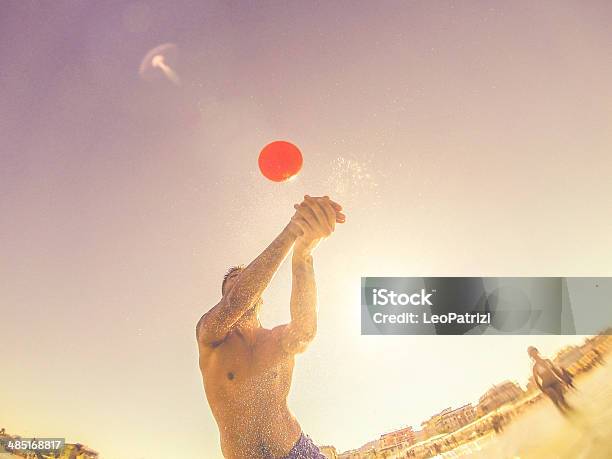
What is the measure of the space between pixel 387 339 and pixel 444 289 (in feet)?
1.28

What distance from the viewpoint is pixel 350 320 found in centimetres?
247

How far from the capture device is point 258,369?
1709 millimetres

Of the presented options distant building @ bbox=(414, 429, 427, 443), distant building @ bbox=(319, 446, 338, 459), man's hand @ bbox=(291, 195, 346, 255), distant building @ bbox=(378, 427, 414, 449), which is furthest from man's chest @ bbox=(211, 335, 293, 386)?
distant building @ bbox=(414, 429, 427, 443)

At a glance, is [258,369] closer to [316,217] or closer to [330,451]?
[316,217]

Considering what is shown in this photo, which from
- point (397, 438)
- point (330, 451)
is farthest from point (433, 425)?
point (330, 451)

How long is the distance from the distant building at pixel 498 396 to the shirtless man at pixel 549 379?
128 mm

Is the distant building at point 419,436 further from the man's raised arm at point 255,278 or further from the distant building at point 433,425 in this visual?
the man's raised arm at point 255,278

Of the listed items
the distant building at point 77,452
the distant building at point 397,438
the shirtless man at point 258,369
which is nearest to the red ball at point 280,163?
the shirtless man at point 258,369

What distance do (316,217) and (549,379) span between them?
6.90ft

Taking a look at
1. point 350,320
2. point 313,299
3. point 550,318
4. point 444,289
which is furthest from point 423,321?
point 313,299

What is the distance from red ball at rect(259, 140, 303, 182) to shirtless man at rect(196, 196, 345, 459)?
51 cm

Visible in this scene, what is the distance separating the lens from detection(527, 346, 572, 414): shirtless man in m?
2.50

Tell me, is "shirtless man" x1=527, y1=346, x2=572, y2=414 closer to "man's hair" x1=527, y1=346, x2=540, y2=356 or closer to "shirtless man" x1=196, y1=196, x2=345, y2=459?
"man's hair" x1=527, y1=346, x2=540, y2=356

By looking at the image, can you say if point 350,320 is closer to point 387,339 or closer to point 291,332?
point 387,339
